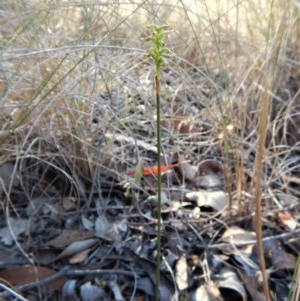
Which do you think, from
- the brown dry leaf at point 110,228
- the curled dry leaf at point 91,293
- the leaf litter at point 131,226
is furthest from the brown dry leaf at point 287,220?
the curled dry leaf at point 91,293

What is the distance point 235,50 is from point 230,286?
71 centimetres

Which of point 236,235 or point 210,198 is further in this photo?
point 210,198

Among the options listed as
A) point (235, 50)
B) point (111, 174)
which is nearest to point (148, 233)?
point (111, 174)

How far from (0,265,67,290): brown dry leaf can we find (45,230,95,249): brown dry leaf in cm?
8

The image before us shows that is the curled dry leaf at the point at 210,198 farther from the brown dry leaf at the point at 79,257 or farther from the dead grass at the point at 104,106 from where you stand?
the brown dry leaf at the point at 79,257

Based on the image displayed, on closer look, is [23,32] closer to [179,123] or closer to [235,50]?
[179,123]

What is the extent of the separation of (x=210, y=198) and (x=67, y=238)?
0.38 meters

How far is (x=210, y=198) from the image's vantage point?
5.08ft

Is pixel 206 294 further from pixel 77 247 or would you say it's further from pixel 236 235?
pixel 77 247

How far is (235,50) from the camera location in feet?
5.66

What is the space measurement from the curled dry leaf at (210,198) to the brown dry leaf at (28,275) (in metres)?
0.42

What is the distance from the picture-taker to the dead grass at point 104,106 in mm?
1347

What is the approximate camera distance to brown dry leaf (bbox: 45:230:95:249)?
138 centimetres

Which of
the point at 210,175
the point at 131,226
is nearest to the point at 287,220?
the point at 210,175
